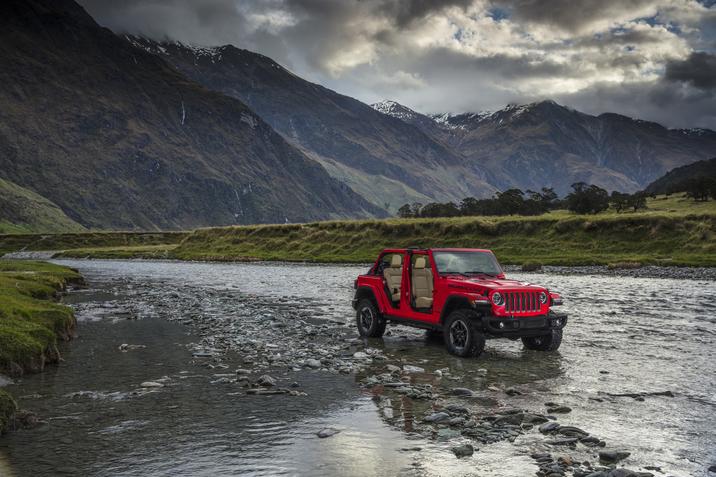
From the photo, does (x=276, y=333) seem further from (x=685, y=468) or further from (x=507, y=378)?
(x=685, y=468)

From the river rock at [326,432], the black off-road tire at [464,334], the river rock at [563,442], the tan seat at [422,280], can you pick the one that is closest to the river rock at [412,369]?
the black off-road tire at [464,334]

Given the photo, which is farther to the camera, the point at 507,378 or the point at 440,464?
the point at 507,378

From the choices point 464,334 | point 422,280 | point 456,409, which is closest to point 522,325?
point 464,334

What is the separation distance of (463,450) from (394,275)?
32.8ft

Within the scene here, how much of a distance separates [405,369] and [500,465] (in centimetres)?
613

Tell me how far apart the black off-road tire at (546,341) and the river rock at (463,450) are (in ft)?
25.7

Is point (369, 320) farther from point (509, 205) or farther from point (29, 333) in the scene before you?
point (509, 205)

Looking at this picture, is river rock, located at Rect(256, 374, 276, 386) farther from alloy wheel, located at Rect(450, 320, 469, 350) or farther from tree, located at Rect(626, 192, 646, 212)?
tree, located at Rect(626, 192, 646, 212)

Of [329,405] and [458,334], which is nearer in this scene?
[329,405]

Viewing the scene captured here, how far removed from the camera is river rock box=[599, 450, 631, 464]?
24.6ft

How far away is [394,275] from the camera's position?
1761cm

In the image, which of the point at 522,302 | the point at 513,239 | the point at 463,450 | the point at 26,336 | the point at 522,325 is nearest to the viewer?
the point at 463,450

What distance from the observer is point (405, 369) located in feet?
43.9

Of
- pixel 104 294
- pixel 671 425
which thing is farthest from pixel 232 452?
pixel 104 294
